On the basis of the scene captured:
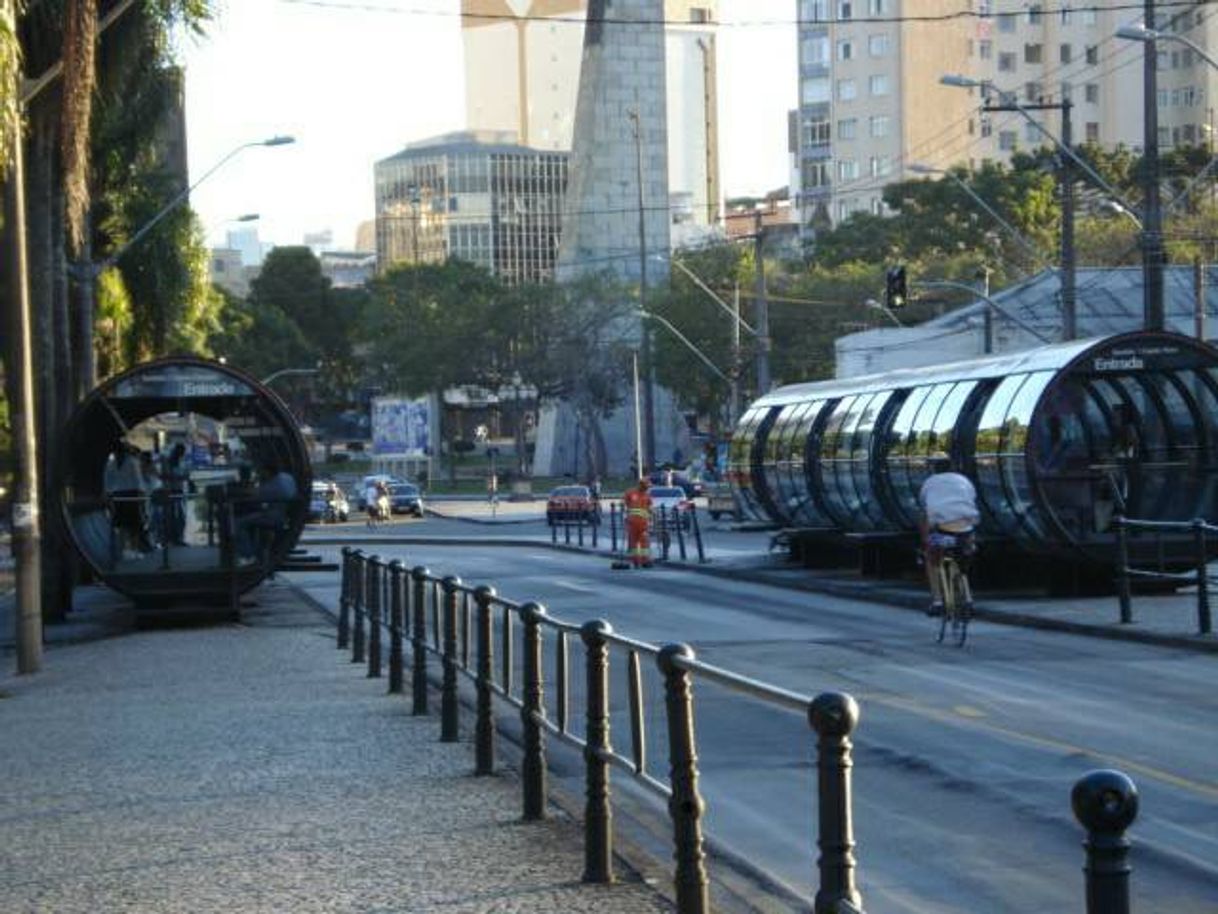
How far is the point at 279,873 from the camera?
9859 millimetres

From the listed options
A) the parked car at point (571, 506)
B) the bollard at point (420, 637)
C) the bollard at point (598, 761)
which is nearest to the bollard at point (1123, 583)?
the bollard at point (420, 637)

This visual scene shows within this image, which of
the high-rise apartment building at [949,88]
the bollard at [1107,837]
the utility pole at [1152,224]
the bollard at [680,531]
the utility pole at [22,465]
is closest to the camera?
the bollard at [1107,837]

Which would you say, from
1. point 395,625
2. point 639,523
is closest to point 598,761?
point 395,625

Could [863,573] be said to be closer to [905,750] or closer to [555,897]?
[905,750]

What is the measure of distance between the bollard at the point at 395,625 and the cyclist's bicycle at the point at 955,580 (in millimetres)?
6105

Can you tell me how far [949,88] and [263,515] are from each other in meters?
111

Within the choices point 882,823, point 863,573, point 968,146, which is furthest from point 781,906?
point 968,146

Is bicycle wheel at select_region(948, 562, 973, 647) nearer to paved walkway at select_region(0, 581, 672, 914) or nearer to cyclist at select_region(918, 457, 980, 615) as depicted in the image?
cyclist at select_region(918, 457, 980, 615)

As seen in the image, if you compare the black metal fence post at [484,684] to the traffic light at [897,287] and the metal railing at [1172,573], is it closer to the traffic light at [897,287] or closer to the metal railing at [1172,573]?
the metal railing at [1172,573]

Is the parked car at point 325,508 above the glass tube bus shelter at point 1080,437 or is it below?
below

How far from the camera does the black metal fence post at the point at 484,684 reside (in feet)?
41.3

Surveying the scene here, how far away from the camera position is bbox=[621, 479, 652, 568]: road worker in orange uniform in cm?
4175

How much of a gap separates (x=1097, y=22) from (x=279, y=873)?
138 m

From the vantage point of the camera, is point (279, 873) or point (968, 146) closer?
point (279, 873)
